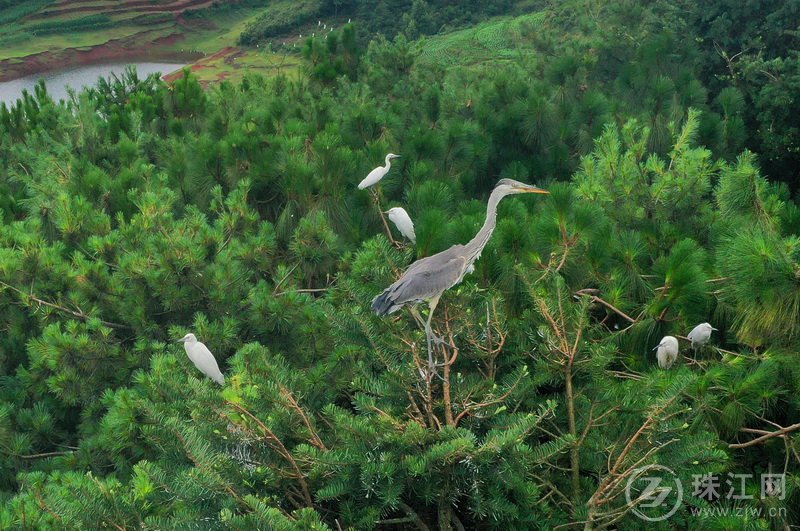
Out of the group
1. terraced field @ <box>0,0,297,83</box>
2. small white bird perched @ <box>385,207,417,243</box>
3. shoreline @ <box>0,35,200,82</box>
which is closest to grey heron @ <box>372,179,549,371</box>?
small white bird perched @ <box>385,207,417,243</box>

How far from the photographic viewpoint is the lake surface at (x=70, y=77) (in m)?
31.0

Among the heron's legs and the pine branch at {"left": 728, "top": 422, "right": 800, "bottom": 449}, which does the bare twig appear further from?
the pine branch at {"left": 728, "top": 422, "right": 800, "bottom": 449}

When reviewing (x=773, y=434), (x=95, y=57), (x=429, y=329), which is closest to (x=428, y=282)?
(x=429, y=329)

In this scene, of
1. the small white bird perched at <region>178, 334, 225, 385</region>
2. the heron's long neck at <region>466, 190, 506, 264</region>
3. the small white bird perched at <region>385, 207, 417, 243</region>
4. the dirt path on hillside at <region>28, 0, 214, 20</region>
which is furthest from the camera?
the dirt path on hillside at <region>28, 0, 214, 20</region>

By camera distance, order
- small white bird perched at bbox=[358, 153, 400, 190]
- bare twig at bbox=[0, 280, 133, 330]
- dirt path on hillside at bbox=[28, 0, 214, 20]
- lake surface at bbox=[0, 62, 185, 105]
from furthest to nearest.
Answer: dirt path on hillside at bbox=[28, 0, 214, 20]
lake surface at bbox=[0, 62, 185, 105]
small white bird perched at bbox=[358, 153, 400, 190]
bare twig at bbox=[0, 280, 133, 330]

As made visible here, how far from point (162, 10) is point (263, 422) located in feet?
138

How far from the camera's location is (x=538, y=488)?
3.78 meters

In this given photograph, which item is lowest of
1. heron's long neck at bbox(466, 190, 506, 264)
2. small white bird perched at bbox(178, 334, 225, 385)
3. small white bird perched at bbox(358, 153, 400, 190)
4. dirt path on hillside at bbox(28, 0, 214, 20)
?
dirt path on hillside at bbox(28, 0, 214, 20)

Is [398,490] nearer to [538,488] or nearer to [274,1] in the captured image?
[538,488]

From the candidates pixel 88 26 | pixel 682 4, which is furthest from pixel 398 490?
pixel 88 26

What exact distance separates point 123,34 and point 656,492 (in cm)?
4066

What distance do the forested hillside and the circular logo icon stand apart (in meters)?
0.04

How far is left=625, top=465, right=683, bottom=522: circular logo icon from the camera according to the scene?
3595 mm

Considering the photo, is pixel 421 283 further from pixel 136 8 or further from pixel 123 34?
pixel 136 8
